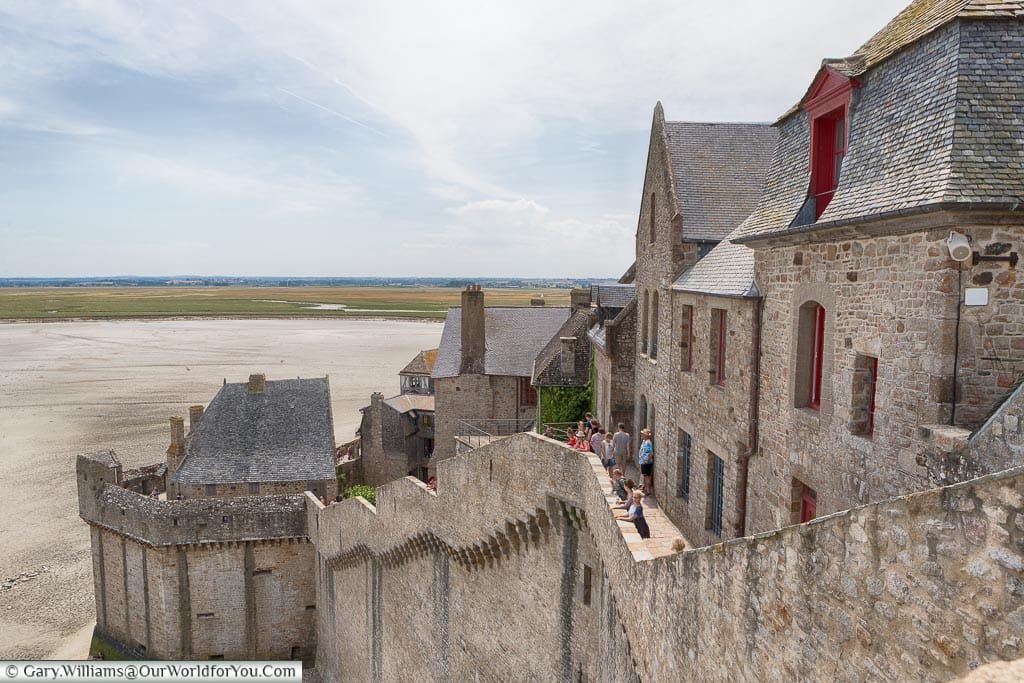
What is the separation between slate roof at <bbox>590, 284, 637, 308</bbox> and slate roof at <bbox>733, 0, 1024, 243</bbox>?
521 inches

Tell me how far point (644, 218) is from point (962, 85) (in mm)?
12239

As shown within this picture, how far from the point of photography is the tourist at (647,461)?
52.0 feet

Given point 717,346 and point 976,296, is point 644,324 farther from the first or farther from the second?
point 976,296

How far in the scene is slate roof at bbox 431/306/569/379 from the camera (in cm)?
3312

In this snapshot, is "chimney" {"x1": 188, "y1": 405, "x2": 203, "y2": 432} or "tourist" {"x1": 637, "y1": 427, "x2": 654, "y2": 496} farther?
"chimney" {"x1": 188, "y1": 405, "x2": 203, "y2": 432}

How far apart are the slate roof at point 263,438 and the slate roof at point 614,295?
38.9 ft

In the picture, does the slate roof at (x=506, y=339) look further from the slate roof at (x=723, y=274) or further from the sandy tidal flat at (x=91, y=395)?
the slate roof at (x=723, y=274)

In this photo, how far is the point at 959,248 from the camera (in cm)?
658

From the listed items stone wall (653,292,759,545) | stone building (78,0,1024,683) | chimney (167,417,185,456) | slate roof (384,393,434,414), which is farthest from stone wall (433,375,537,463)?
stone wall (653,292,759,545)

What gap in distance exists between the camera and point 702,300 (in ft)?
44.7

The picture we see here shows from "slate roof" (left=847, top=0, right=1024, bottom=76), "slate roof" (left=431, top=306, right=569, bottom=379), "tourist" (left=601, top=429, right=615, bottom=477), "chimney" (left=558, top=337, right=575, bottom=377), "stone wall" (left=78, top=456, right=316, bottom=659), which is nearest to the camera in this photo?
"slate roof" (left=847, top=0, right=1024, bottom=76)

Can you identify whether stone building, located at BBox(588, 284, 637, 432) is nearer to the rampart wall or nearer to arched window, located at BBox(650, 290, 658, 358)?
arched window, located at BBox(650, 290, 658, 358)

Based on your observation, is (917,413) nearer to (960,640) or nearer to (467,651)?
(960,640)

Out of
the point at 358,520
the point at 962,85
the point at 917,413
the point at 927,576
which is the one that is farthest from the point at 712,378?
the point at 358,520
